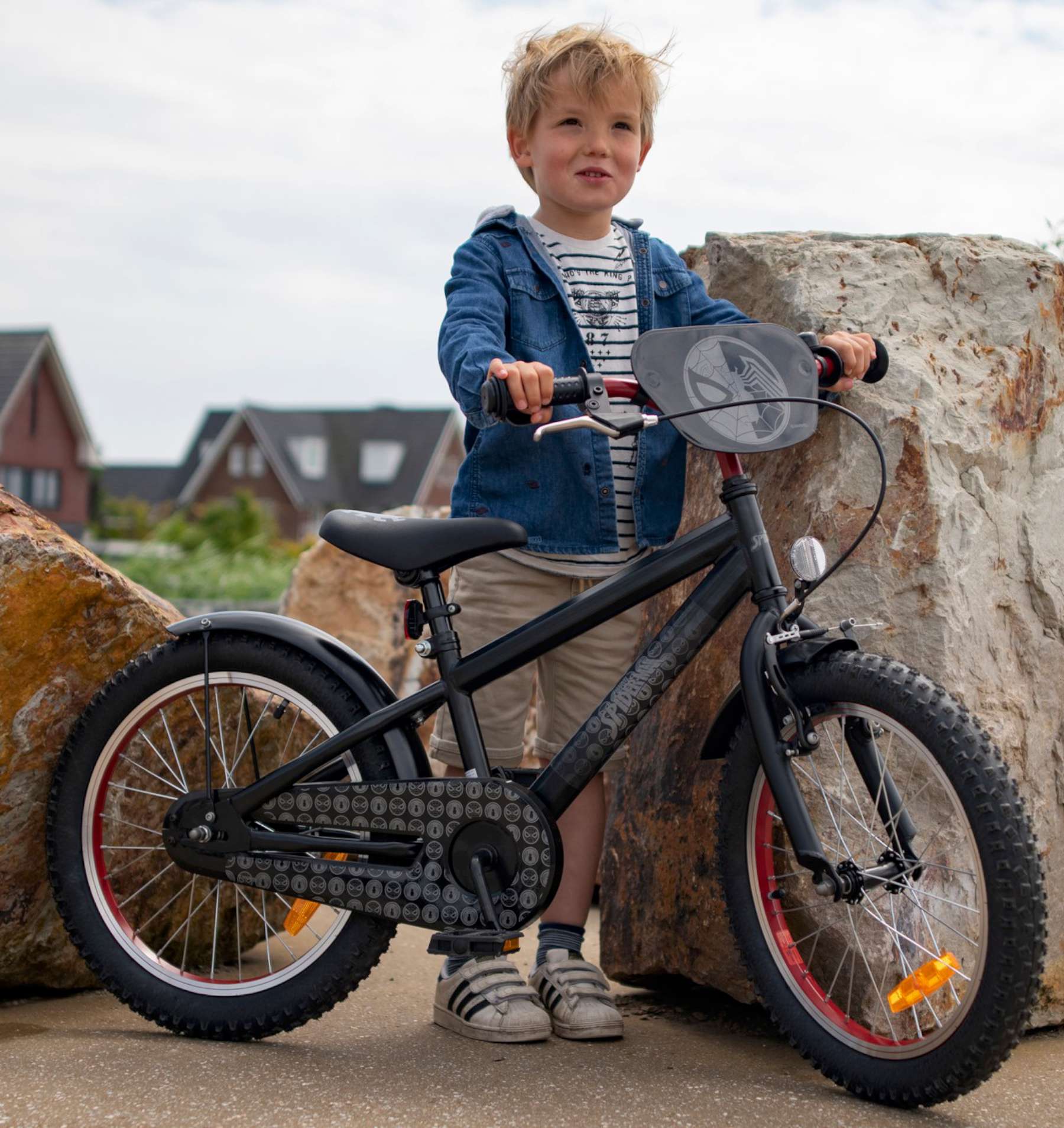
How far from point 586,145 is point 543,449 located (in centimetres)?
68

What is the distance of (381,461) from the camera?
41594 mm

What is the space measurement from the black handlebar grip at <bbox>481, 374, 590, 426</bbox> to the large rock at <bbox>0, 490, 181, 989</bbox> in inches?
44.4

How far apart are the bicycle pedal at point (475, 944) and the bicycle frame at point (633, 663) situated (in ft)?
0.85

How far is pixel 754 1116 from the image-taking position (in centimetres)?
224

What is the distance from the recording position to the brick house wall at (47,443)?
32250mm

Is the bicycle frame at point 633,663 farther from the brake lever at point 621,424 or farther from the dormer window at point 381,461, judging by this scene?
the dormer window at point 381,461

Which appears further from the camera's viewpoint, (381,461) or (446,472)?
(381,461)

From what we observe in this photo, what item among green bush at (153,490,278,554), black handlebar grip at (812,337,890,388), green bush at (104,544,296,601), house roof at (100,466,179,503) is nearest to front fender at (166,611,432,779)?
black handlebar grip at (812,337,890,388)

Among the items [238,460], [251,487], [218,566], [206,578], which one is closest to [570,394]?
[206,578]

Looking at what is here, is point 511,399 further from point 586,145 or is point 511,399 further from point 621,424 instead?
point 586,145

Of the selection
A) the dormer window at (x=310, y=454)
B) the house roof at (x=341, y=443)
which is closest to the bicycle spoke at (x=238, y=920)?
the house roof at (x=341, y=443)

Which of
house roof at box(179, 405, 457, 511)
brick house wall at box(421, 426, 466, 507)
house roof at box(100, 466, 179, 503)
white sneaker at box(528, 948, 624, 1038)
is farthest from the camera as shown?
house roof at box(100, 466, 179, 503)

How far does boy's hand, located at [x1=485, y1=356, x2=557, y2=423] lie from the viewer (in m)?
2.38

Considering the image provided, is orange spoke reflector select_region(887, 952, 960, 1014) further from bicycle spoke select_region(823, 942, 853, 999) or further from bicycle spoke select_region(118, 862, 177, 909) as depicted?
bicycle spoke select_region(118, 862, 177, 909)
